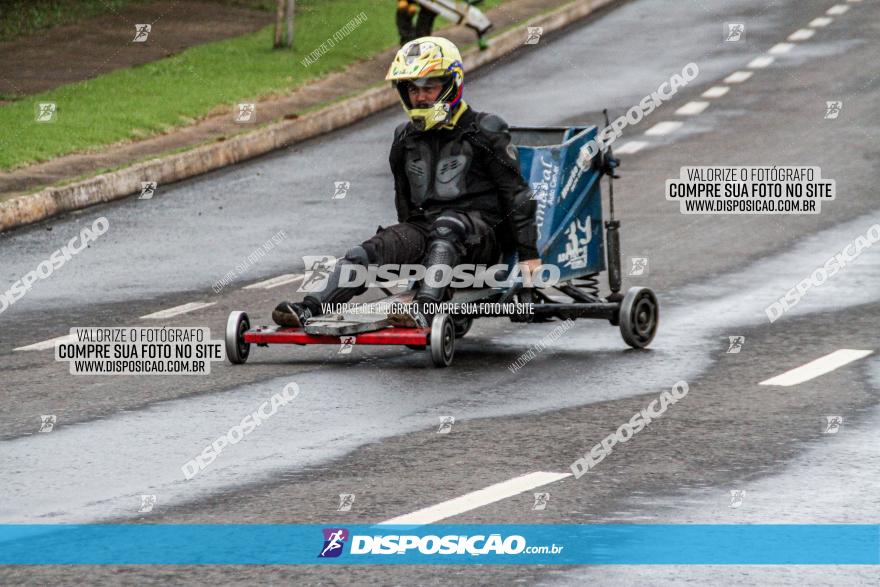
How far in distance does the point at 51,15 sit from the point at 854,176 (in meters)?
13.8

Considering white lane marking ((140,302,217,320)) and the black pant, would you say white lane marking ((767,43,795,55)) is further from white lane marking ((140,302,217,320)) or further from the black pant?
the black pant

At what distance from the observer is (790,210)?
18.3 metres

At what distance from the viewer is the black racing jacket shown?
11.6 m

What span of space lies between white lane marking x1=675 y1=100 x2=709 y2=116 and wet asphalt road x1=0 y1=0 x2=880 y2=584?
158 cm

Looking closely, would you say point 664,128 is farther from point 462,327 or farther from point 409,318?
point 409,318

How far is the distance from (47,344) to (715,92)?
1460 cm

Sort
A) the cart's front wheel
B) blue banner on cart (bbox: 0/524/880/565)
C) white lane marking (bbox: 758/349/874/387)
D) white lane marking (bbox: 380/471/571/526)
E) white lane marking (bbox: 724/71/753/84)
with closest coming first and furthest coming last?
blue banner on cart (bbox: 0/524/880/565), white lane marking (bbox: 380/471/571/526), white lane marking (bbox: 758/349/874/387), the cart's front wheel, white lane marking (bbox: 724/71/753/84)

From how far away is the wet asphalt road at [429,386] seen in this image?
782cm

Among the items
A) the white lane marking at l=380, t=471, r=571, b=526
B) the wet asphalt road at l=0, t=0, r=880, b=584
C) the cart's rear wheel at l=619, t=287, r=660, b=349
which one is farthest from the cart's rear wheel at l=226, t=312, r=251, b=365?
the white lane marking at l=380, t=471, r=571, b=526

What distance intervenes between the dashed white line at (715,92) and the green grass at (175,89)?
498 centimetres

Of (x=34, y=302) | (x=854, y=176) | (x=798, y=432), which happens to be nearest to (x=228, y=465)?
(x=798, y=432)

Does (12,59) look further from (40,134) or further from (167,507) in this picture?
(167,507)

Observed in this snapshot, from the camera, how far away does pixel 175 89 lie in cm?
2386

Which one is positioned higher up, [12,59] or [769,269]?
[12,59]
